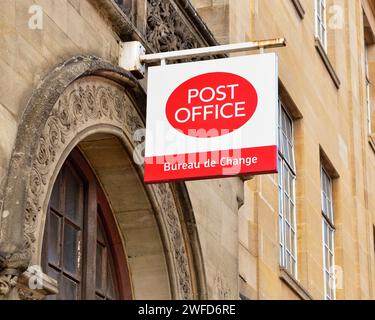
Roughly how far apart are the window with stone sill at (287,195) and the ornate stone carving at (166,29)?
6.05 m

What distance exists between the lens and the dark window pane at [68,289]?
1122 centimetres

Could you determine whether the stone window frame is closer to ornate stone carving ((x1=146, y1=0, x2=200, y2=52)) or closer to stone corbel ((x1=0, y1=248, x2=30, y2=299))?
ornate stone carving ((x1=146, y1=0, x2=200, y2=52))

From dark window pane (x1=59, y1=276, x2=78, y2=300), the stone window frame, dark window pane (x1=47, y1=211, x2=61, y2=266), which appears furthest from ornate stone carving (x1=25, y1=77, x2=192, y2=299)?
the stone window frame

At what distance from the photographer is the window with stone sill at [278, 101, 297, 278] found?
1909 cm

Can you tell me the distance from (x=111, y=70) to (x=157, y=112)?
66 cm

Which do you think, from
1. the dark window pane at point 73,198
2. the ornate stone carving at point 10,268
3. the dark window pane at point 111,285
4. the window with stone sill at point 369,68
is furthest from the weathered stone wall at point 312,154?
the ornate stone carving at point 10,268

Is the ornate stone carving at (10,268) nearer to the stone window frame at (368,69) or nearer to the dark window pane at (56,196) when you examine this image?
the dark window pane at (56,196)

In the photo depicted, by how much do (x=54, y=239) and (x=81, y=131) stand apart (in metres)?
1.03

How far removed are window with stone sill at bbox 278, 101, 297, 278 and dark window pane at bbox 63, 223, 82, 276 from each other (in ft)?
24.5

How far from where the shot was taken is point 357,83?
26281 millimetres

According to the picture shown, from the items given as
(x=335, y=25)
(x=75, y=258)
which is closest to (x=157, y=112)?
(x=75, y=258)
